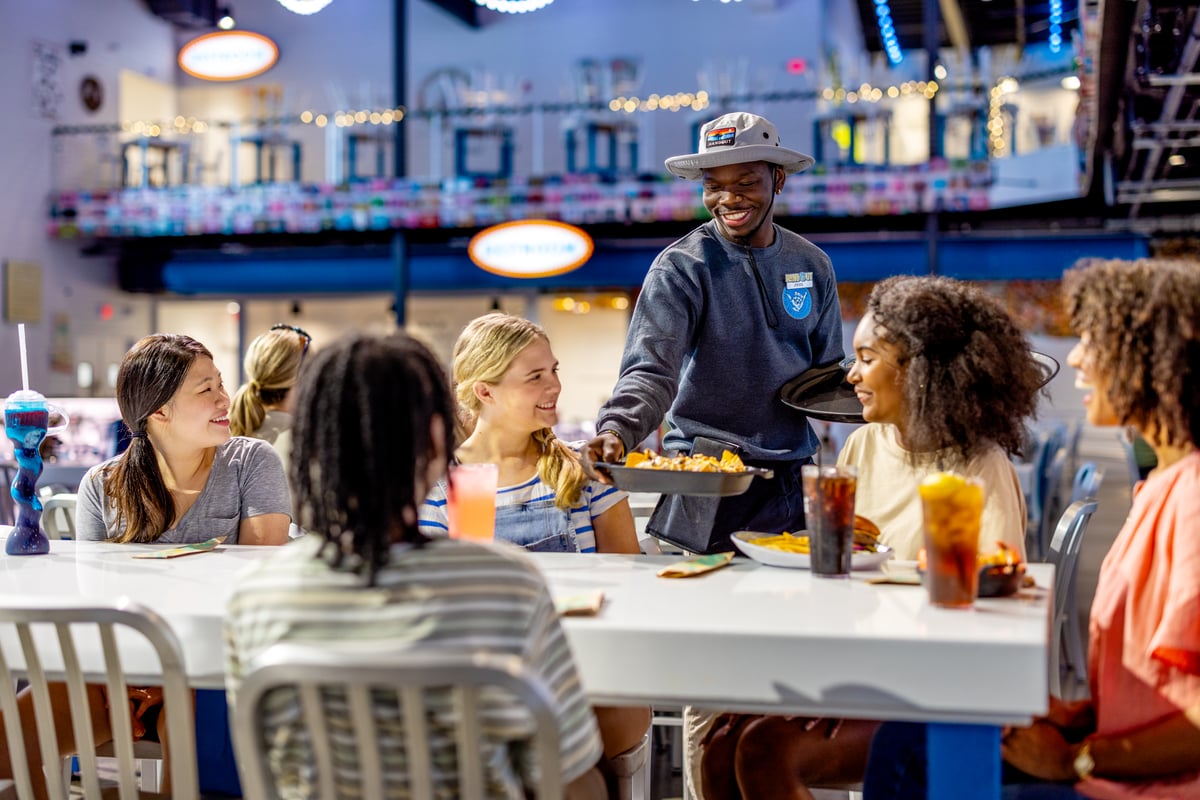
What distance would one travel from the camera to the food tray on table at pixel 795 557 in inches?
71.4

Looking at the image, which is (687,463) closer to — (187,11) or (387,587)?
(387,587)

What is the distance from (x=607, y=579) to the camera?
180 centimetres

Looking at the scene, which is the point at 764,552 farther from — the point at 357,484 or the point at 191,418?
the point at 191,418

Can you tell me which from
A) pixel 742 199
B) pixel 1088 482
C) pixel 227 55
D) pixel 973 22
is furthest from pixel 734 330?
pixel 973 22

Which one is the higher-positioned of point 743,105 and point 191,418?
point 743,105

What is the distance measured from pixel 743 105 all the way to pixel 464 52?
4091mm

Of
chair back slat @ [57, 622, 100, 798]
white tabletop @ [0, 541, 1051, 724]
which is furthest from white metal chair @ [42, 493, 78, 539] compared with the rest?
chair back slat @ [57, 622, 100, 798]

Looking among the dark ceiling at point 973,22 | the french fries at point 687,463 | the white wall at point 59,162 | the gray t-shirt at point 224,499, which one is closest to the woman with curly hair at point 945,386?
the french fries at point 687,463

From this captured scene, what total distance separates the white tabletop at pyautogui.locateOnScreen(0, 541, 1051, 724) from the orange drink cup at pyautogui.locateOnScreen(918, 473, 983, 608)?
0.08 ft

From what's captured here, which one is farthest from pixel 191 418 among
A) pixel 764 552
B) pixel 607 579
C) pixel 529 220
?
pixel 529 220

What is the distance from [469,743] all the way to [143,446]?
59.7 inches

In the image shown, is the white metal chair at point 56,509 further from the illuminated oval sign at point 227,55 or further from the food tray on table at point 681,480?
the illuminated oval sign at point 227,55

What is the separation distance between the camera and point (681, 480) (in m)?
1.93

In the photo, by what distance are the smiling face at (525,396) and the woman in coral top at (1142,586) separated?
1.01 meters
